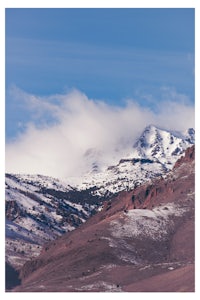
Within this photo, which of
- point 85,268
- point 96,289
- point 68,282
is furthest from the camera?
point 85,268

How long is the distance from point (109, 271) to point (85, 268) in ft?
25.5
